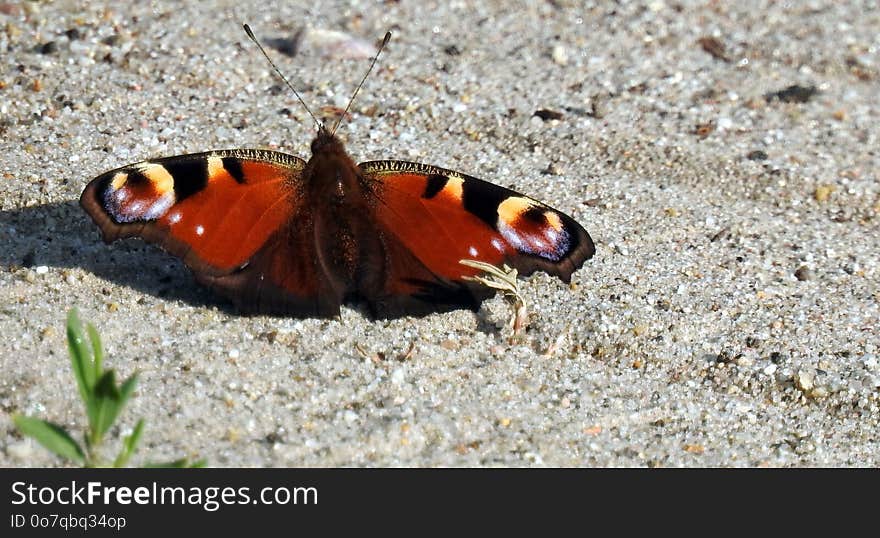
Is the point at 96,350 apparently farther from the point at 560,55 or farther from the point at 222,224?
the point at 560,55

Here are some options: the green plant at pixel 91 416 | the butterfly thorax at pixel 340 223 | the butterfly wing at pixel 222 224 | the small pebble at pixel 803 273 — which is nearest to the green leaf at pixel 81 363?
the green plant at pixel 91 416

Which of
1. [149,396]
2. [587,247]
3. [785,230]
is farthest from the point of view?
[785,230]

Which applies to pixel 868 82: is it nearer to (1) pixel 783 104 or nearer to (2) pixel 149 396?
(1) pixel 783 104

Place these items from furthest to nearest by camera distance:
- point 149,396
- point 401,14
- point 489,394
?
point 401,14
point 489,394
point 149,396

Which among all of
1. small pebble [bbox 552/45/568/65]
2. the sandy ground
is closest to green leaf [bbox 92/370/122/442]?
the sandy ground

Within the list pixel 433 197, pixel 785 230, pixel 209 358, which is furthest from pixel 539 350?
pixel 785 230

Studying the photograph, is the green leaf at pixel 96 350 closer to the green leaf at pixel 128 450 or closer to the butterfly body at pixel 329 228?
the green leaf at pixel 128 450

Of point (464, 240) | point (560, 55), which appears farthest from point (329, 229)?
point (560, 55)
